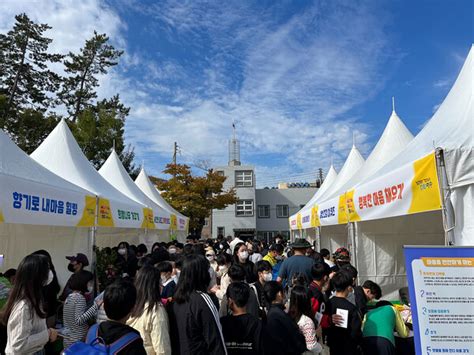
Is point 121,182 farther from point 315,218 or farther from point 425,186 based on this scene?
point 425,186

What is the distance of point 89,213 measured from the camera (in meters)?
6.55

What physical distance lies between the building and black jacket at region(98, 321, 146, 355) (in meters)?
32.5

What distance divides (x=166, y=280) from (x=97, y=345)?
8.14 feet

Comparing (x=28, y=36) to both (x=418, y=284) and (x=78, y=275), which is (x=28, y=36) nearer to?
(x=78, y=275)

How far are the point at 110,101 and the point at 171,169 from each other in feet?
23.8

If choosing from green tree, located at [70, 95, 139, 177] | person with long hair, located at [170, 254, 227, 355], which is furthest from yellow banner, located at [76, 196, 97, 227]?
green tree, located at [70, 95, 139, 177]

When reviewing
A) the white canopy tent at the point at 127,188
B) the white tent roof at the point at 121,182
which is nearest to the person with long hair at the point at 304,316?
the white canopy tent at the point at 127,188

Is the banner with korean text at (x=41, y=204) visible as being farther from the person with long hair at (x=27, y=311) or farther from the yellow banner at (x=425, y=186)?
the yellow banner at (x=425, y=186)

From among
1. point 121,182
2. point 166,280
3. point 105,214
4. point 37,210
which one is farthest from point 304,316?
point 121,182

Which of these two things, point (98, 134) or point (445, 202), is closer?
point (445, 202)

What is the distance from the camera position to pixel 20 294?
2.56 m

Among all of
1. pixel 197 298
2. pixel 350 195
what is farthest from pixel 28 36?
pixel 197 298

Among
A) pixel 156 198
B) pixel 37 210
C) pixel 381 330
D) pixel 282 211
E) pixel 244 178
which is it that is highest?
pixel 244 178

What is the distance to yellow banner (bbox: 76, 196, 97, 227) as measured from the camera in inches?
246
